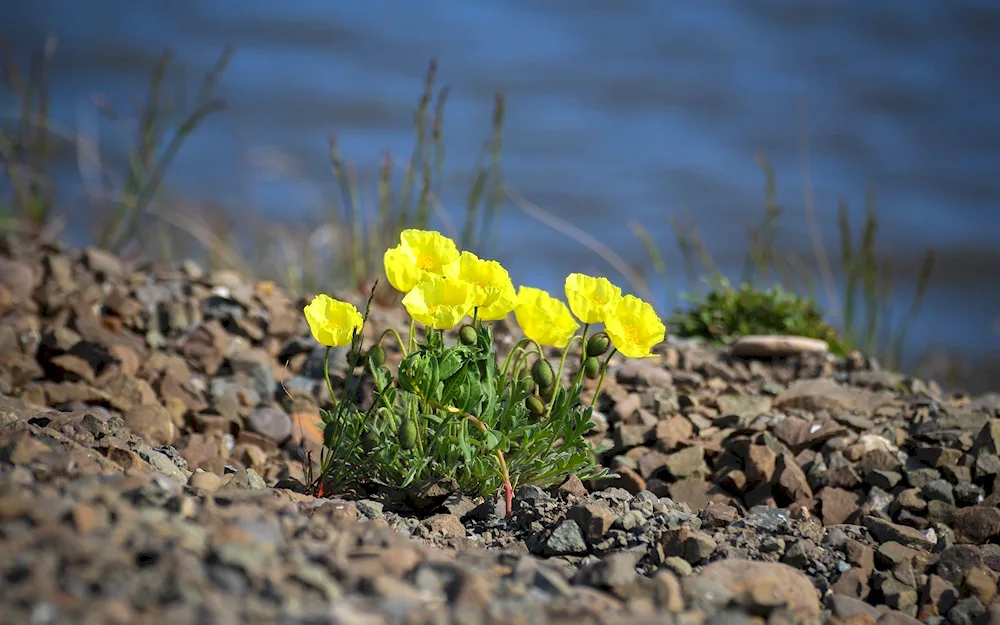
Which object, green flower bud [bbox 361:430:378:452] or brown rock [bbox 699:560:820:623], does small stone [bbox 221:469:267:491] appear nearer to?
green flower bud [bbox 361:430:378:452]

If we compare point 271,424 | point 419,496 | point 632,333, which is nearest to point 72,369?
point 271,424

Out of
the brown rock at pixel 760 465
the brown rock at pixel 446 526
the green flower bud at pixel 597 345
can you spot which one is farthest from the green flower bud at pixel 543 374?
the brown rock at pixel 760 465

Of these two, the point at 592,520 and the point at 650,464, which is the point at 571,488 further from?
the point at 650,464

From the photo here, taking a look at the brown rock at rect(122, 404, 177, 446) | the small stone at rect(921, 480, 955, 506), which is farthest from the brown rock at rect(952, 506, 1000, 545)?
the brown rock at rect(122, 404, 177, 446)

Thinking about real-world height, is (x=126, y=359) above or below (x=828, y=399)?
below

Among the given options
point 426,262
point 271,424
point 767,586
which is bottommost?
point 271,424

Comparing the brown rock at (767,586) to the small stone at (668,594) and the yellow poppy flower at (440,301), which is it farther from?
the yellow poppy flower at (440,301)
